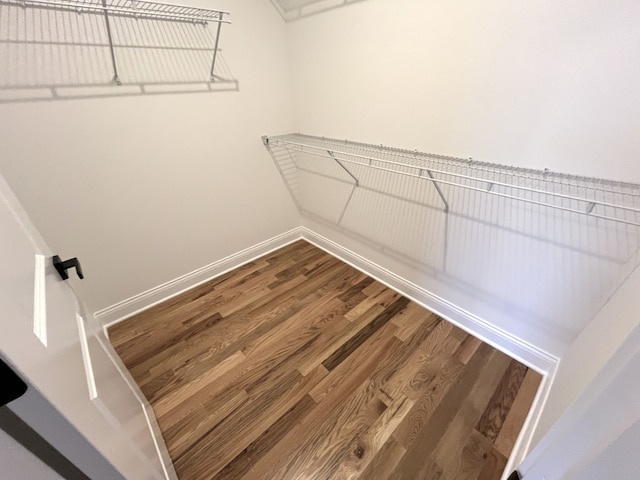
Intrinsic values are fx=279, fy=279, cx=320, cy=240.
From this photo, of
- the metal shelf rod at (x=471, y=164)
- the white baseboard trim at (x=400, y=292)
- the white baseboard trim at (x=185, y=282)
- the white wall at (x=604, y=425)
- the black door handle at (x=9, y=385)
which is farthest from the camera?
the white baseboard trim at (x=185, y=282)

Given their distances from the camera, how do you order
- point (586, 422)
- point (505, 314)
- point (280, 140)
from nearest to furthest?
1. point (586, 422)
2. point (505, 314)
3. point (280, 140)

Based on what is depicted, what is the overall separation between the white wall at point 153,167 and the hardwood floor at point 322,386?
1.42 ft

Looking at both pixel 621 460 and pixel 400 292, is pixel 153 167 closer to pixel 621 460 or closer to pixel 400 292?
pixel 400 292

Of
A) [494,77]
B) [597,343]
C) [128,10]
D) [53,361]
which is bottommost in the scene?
[597,343]

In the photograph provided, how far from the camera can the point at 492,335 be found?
1.61 metres

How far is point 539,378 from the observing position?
4.75ft

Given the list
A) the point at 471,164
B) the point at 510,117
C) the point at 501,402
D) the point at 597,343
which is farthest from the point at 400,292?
the point at 510,117

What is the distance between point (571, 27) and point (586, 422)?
1.22m

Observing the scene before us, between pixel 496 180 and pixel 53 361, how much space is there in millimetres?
1547

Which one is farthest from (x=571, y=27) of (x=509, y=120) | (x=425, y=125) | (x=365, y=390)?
(x=365, y=390)

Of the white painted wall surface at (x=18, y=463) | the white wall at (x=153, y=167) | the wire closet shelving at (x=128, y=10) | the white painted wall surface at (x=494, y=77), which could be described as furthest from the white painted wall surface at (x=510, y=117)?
the white painted wall surface at (x=18, y=463)

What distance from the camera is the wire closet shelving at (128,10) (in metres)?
1.20

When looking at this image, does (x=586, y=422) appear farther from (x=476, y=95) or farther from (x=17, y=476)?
(x=476, y=95)

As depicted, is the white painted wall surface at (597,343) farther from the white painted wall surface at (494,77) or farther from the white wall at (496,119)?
the white painted wall surface at (494,77)
